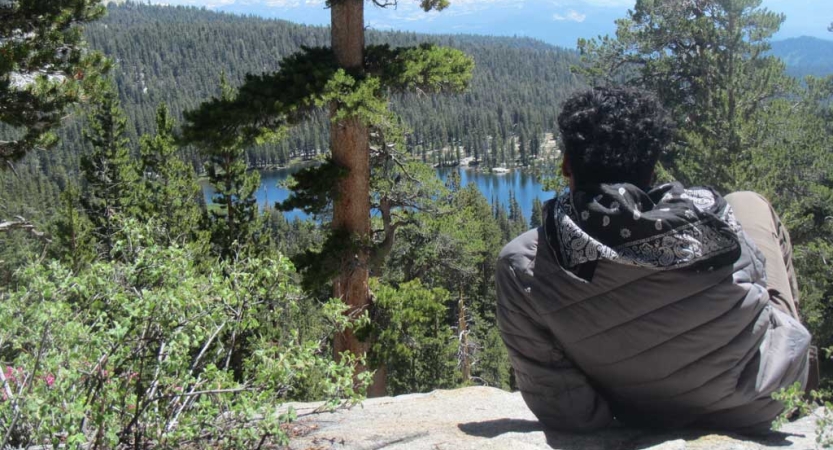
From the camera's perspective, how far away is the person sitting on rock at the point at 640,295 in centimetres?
250

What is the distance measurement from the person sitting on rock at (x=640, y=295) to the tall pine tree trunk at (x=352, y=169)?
4.47m

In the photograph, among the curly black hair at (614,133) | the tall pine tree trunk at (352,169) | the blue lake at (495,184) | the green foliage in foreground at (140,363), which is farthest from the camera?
the blue lake at (495,184)

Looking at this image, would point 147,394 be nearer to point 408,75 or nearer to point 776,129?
Answer: point 408,75

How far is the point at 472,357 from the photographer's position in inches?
1204

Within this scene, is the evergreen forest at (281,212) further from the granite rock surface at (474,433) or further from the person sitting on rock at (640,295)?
the person sitting on rock at (640,295)

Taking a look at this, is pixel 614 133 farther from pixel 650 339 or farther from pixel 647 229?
pixel 650 339

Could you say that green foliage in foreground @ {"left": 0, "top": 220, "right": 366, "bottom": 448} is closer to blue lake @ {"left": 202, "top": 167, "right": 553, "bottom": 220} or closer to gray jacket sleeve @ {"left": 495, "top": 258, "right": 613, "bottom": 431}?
gray jacket sleeve @ {"left": 495, "top": 258, "right": 613, "bottom": 431}

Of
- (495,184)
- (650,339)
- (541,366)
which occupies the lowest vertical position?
(495,184)

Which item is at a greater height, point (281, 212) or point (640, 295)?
point (640, 295)

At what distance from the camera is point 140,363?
9.00 ft

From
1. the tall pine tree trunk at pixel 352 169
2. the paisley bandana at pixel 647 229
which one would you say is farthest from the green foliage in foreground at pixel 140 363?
the tall pine tree trunk at pixel 352 169

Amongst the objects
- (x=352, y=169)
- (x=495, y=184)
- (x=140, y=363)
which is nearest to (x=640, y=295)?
(x=140, y=363)

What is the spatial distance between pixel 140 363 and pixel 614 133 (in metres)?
2.19

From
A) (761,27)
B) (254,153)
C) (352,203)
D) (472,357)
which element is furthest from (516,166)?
(352,203)
